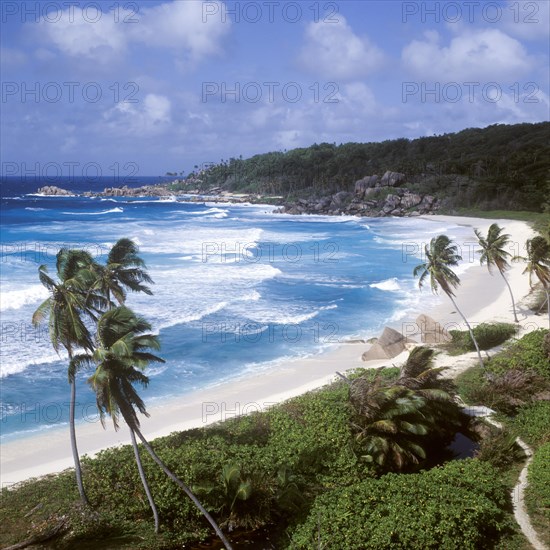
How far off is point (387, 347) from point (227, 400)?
31.9 ft

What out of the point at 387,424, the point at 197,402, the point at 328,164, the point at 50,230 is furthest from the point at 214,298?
the point at 328,164

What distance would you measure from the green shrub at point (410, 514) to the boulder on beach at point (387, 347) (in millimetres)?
12505

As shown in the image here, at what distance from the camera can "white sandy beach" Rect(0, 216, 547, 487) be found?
2127 cm

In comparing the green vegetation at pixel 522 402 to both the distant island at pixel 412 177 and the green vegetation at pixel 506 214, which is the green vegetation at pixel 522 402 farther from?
the distant island at pixel 412 177

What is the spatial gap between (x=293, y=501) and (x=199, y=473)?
309cm

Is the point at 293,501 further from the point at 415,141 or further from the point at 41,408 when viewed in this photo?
the point at 415,141

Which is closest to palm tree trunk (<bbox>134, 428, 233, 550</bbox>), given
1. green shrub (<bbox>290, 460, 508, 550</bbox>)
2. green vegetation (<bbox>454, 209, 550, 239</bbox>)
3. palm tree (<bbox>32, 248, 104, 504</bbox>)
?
Result: green shrub (<bbox>290, 460, 508, 550</bbox>)

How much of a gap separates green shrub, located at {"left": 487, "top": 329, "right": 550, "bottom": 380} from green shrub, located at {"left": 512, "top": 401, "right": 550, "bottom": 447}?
255cm

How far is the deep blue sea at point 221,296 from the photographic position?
95.8ft

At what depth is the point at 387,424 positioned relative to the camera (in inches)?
749

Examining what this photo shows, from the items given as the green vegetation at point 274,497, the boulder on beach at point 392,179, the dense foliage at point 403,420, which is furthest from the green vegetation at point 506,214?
the green vegetation at point 274,497

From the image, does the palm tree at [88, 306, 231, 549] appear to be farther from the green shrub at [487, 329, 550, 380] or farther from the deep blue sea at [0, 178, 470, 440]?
the green shrub at [487, 329, 550, 380]

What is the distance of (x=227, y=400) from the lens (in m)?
26.2

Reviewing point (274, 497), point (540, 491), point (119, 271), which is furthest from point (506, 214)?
point (119, 271)
